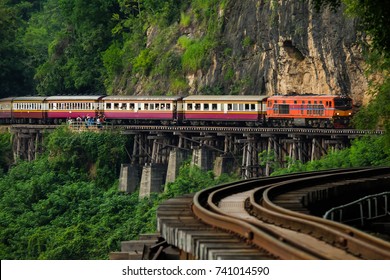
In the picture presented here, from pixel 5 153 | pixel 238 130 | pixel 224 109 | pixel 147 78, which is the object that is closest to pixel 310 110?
pixel 238 130

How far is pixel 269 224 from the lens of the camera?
21.8 m

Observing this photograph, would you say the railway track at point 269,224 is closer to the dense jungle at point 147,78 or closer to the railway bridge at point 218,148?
the dense jungle at point 147,78

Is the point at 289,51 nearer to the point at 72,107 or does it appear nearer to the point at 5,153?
the point at 72,107

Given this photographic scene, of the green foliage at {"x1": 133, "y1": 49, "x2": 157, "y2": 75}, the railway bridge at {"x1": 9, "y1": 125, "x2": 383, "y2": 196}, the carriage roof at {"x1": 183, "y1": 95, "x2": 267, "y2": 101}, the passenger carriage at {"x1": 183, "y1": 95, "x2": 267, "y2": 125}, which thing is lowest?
the railway bridge at {"x1": 9, "y1": 125, "x2": 383, "y2": 196}

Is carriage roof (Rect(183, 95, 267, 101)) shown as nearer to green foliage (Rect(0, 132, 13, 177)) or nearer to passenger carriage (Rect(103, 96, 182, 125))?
passenger carriage (Rect(103, 96, 182, 125))

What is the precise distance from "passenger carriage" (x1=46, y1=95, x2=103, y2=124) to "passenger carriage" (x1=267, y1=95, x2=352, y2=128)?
521 inches

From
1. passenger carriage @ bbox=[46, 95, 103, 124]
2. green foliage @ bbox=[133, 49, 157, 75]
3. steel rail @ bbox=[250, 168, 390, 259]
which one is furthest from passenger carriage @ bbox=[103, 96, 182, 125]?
steel rail @ bbox=[250, 168, 390, 259]

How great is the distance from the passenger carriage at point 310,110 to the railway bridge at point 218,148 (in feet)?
3.51

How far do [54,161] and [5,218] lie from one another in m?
8.58

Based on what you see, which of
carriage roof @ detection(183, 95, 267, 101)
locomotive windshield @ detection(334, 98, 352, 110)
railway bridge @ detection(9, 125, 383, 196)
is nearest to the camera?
locomotive windshield @ detection(334, 98, 352, 110)

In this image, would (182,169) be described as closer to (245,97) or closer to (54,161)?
(245,97)

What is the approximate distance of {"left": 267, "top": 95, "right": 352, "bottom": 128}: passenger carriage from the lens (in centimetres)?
5403

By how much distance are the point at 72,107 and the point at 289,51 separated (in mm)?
16350

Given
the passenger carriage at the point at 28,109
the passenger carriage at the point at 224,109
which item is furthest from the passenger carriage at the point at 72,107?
the passenger carriage at the point at 224,109
